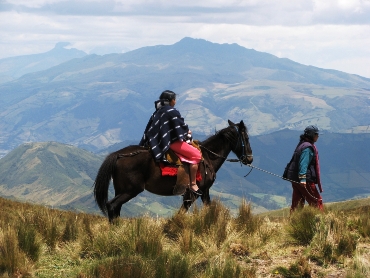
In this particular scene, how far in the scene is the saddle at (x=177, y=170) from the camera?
11984 mm

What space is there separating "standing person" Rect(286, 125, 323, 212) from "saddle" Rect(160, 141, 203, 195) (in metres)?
2.98

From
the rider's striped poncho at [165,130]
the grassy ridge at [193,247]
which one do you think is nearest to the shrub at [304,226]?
the grassy ridge at [193,247]

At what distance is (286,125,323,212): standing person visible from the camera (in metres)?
13.1

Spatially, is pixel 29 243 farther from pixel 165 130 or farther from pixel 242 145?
pixel 242 145

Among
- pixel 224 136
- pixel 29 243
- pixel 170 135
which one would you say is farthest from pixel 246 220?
pixel 29 243

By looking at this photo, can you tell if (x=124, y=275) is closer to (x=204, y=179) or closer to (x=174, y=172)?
(x=174, y=172)

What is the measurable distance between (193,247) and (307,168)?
5.40 metres

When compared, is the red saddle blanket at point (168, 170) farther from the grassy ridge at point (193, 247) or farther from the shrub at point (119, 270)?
the shrub at point (119, 270)

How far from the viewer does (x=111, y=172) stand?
464 inches

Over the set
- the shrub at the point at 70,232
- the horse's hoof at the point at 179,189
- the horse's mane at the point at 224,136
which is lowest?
the shrub at the point at 70,232

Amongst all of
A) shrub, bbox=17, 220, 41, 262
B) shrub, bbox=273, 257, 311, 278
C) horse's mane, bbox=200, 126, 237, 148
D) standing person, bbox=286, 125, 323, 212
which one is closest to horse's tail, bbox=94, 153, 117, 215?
horse's mane, bbox=200, 126, 237, 148

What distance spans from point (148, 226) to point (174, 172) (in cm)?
330

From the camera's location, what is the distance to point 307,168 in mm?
13156

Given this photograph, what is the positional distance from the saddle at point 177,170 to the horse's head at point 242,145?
95.6 inches
